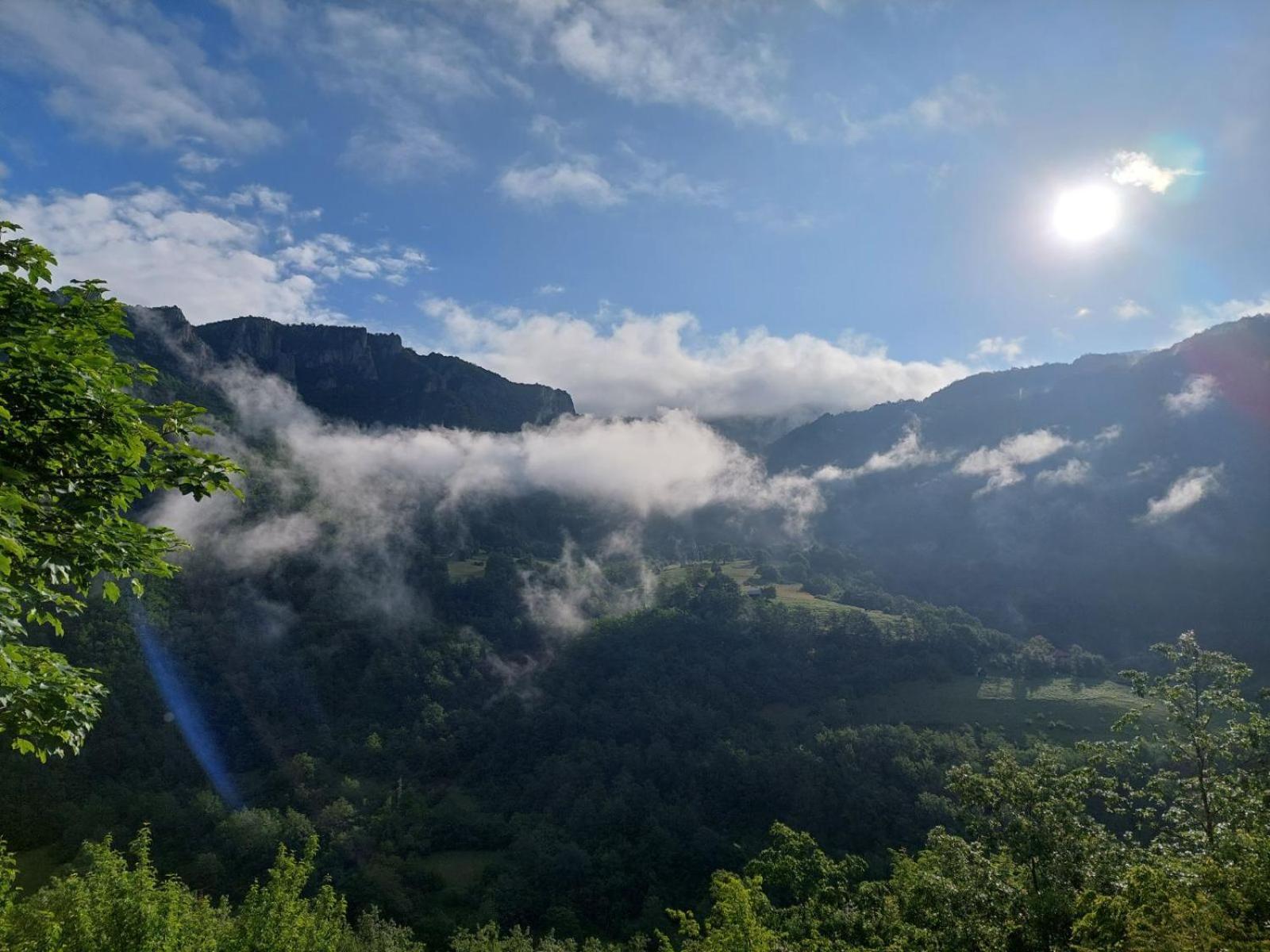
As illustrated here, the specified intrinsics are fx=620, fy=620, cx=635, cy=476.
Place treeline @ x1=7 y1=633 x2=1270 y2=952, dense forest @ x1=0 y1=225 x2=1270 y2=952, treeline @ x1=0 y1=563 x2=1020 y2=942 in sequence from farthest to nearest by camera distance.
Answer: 1. treeline @ x1=0 y1=563 x2=1020 y2=942
2. treeline @ x1=7 y1=633 x2=1270 y2=952
3. dense forest @ x1=0 y1=225 x2=1270 y2=952

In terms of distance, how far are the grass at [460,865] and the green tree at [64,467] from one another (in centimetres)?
12128

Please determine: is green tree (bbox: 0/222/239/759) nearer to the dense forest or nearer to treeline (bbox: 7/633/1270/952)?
the dense forest

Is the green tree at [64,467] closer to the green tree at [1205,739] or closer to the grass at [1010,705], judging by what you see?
the green tree at [1205,739]

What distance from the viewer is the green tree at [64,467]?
1066cm

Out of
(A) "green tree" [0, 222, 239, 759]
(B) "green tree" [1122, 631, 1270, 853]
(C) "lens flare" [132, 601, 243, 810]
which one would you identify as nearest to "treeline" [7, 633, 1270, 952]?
(B) "green tree" [1122, 631, 1270, 853]

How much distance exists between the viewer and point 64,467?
37.3ft

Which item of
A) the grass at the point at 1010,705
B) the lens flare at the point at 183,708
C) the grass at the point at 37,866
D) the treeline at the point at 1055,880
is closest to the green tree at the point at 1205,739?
the treeline at the point at 1055,880

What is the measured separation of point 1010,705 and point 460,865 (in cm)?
14263

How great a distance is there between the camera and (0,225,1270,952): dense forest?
11.7 meters

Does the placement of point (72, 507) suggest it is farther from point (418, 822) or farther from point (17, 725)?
point (418, 822)

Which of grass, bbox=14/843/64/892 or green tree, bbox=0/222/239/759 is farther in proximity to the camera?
grass, bbox=14/843/64/892

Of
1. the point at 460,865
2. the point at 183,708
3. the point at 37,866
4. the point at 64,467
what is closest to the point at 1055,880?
the point at 64,467

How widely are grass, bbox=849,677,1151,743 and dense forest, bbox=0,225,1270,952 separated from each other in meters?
1.14

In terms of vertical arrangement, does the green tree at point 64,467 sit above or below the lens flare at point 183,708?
above
